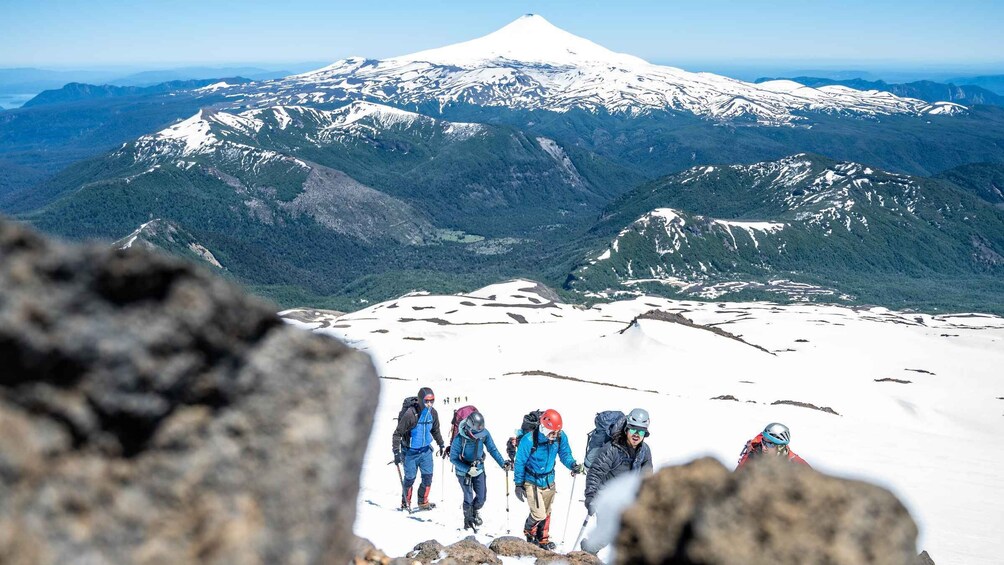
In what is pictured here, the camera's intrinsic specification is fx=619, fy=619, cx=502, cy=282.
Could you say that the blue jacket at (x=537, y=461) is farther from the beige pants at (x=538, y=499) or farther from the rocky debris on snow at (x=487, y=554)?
the rocky debris on snow at (x=487, y=554)

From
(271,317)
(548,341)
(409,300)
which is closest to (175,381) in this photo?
(271,317)

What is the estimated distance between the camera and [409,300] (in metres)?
83.6

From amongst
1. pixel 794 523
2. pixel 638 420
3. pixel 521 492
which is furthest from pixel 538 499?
pixel 794 523

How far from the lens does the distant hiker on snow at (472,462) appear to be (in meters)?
13.2

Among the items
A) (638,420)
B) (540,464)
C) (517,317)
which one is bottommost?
(517,317)

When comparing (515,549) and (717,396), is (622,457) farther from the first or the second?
(717,396)

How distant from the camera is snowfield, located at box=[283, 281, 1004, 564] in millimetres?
16016

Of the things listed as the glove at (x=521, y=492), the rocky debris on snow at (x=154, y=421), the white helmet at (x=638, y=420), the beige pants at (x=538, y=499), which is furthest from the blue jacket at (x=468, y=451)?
the rocky debris on snow at (x=154, y=421)

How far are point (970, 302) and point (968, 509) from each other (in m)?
172

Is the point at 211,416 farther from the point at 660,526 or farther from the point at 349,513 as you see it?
the point at 660,526

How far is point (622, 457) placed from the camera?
10812mm

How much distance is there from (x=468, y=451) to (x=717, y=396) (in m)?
24.7

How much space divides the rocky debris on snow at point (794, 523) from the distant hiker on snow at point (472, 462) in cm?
950

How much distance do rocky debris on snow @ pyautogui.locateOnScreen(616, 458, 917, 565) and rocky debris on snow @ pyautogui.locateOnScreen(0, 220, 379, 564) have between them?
215 cm
